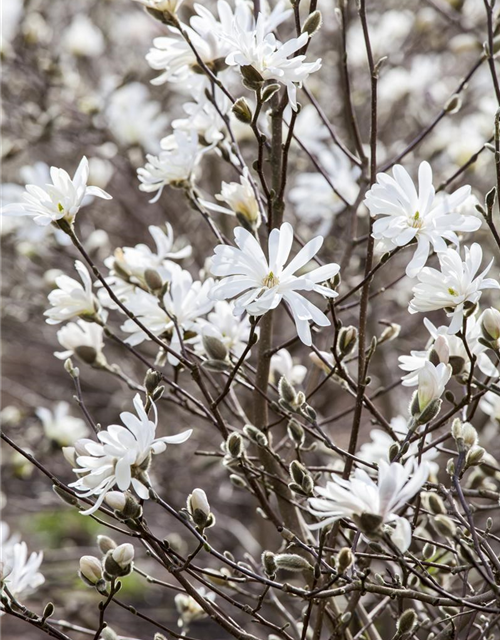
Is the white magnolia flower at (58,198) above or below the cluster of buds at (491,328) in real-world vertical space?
below

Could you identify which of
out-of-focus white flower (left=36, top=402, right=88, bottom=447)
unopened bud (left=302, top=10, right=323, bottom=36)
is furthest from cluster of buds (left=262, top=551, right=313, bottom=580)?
out-of-focus white flower (left=36, top=402, right=88, bottom=447)

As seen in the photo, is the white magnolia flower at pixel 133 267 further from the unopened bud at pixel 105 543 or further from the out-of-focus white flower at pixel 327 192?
the out-of-focus white flower at pixel 327 192

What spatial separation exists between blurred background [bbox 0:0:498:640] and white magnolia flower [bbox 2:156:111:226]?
3.95 ft

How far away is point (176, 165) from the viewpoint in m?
1.66

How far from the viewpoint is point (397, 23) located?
3.76 metres

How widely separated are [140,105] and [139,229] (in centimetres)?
93

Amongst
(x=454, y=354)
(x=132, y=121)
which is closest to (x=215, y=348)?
(x=454, y=354)

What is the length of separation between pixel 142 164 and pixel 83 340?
72.8 inches

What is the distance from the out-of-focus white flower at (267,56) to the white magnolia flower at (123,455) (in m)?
0.64

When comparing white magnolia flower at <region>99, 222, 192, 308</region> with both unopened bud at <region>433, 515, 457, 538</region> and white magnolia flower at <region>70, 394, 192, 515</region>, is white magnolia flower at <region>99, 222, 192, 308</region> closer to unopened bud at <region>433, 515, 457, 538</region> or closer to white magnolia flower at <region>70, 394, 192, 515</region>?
white magnolia flower at <region>70, 394, 192, 515</region>

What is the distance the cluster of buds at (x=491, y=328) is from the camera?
1.31 meters

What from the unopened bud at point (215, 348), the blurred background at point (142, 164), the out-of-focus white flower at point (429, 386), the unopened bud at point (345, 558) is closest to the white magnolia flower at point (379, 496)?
the unopened bud at point (345, 558)

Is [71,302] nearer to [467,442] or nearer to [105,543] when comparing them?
[105,543]

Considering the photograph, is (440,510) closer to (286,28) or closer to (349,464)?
(349,464)
